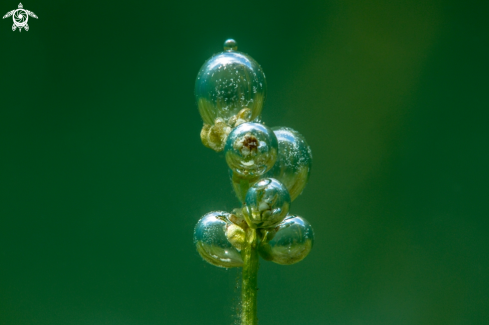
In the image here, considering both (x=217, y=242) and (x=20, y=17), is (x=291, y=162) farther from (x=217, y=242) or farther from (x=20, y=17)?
(x=20, y=17)

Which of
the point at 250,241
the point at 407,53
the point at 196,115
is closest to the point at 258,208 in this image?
the point at 250,241

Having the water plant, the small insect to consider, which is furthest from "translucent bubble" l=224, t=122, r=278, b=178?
the small insect

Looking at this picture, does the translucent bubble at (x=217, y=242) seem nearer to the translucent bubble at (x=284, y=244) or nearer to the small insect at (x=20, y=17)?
the translucent bubble at (x=284, y=244)

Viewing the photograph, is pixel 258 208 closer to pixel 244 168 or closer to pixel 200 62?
pixel 244 168

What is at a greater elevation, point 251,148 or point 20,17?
point 20,17

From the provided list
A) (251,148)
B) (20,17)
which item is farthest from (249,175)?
(20,17)

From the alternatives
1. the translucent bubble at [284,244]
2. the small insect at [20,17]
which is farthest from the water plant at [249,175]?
the small insect at [20,17]
